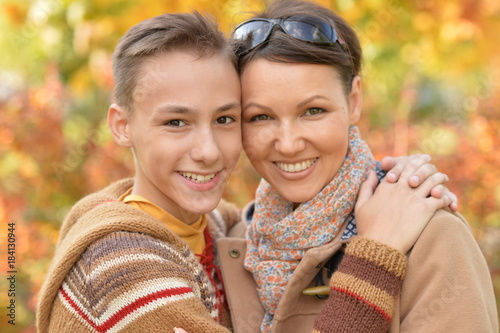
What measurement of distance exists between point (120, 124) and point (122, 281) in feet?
2.55

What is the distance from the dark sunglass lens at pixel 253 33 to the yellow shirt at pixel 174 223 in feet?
2.71

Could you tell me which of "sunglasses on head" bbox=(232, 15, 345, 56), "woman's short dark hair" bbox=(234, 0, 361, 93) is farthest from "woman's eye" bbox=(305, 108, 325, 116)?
"sunglasses on head" bbox=(232, 15, 345, 56)

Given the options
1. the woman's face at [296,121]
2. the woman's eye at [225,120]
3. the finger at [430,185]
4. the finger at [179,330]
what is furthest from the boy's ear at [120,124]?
the finger at [430,185]

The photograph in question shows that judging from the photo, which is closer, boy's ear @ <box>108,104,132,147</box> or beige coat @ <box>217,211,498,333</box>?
beige coat @ <box>217,211,498,333</box>

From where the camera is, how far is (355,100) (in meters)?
2.71

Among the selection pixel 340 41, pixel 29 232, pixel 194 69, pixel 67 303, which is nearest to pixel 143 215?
pixel 67 303

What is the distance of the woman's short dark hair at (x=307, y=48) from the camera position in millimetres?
2451

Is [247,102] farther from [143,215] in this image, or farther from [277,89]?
[143,215]

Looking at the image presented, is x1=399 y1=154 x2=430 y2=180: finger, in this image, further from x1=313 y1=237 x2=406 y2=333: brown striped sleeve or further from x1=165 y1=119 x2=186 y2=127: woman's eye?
x1=165 y1=119 x2=186 y2=127: woman's eye

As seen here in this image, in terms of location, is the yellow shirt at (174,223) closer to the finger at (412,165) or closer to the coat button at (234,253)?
the coat button at (234,253)

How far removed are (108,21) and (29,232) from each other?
1853 mm

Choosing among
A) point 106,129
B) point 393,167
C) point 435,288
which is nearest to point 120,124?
point 393,167

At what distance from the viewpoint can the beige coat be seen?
211 centimetres

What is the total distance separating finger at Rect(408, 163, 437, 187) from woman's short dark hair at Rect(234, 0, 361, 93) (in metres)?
0.48
